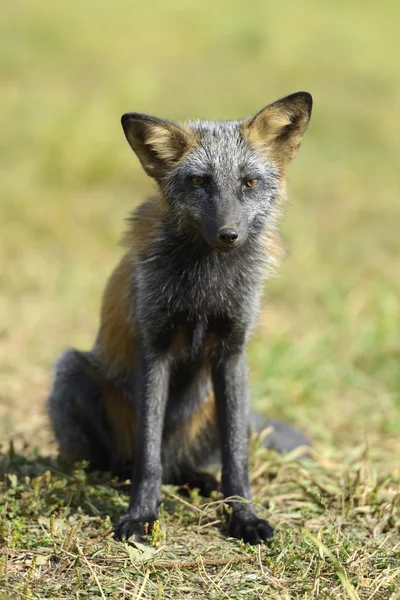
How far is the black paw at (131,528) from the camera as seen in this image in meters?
4.23

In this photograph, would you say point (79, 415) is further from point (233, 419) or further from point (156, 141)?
point (156, 141)

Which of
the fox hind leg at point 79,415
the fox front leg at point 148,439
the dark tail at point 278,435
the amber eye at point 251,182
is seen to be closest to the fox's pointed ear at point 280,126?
the amber eye at point 251,182

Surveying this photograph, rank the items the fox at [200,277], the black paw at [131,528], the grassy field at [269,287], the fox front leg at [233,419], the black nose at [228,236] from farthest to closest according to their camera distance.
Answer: the fox front leg at [233,419] → the fox at [200,277] → the black paw at [131,528] → the black nose at [228,236] → the grassy field at [269,287]

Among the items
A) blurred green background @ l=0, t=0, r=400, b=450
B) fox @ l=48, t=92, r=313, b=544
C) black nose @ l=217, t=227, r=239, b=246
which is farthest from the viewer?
blurred green background @ l=0, t=0, r=400, b=450

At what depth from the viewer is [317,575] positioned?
3.73 metres

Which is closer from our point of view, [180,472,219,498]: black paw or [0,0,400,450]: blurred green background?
[180,472,219,498]: black paw

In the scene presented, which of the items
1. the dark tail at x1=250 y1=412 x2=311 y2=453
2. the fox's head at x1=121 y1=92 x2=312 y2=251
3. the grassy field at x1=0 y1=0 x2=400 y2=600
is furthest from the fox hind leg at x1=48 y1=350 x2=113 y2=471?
the fox's head at x1=121 y1=92 x2=312 y2=251

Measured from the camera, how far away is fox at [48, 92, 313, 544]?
173 inches

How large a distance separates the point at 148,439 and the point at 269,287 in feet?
17.8

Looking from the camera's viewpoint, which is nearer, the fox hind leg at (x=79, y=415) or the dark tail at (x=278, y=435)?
the fox hind leg at (x=79, y=415)

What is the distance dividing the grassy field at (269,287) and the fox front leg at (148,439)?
5.9 inches

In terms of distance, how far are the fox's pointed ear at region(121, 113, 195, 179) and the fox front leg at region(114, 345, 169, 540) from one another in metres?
1.09

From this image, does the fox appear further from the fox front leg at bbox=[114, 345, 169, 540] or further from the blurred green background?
the blurred green background

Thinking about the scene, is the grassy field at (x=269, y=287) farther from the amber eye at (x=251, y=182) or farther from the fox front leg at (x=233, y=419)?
the amber eye at (x=251, y=182)
